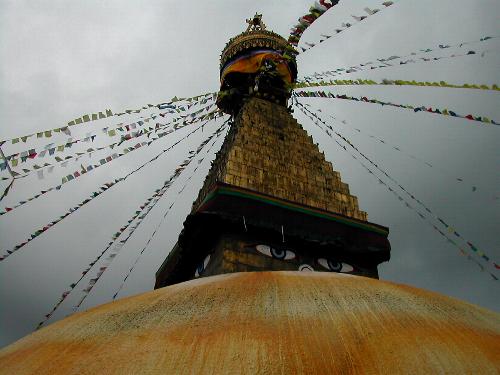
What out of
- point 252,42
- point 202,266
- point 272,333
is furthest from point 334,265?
point 252,42

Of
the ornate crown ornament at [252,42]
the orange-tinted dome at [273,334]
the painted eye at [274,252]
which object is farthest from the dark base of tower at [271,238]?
the ornate crown ornament at [252,42]

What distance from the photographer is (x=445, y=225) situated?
24.2 ft

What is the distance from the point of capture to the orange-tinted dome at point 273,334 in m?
2.08

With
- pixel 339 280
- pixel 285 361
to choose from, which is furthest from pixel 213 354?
pixel 339 280

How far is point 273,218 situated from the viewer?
6.80 meters

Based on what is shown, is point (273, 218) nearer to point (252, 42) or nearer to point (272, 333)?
point (272, 333)

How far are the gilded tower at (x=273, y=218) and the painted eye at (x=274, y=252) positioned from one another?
18 mm

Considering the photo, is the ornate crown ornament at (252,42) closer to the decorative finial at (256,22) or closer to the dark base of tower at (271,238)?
the decorative finial at (256,22)

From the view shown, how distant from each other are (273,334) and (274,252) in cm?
455

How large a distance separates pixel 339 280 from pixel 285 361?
1.26 meters

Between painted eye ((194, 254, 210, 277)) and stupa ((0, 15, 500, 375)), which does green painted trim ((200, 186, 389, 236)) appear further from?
stupa ((0, 15, 500, 375))

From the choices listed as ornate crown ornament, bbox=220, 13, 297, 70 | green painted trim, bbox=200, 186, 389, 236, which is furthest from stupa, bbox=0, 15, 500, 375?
ornate crown ornament, bbox=220, 13, 297, 70

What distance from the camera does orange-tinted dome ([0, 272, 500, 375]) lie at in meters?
2.08

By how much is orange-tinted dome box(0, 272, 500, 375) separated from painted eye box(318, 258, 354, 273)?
161 inches
